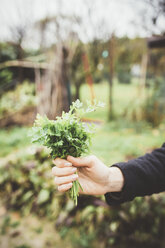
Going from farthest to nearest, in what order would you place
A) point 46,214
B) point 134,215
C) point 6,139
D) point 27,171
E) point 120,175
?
point 6,139, point 27,171, point 46,214, point 134,215, point 120,175

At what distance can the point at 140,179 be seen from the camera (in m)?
1.57

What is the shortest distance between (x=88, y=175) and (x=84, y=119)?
123 inches

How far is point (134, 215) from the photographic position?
8.90 feet

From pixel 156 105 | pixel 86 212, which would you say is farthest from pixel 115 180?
pixel 156 105

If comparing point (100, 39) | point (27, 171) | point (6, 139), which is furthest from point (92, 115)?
point (27, 171)

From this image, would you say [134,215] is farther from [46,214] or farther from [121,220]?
[46,214]

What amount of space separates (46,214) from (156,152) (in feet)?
8.37

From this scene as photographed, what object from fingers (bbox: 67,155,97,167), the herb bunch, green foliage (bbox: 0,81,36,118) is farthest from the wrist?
green foliage (bbox: 0,81,36,118)

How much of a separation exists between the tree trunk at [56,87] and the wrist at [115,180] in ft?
9.31

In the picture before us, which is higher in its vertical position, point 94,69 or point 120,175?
point 94,69

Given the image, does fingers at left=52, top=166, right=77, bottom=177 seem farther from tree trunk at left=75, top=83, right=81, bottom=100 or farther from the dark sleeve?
tree trunk at left=75, top=83, right=81, bottom=100

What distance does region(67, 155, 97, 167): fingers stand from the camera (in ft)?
4.05

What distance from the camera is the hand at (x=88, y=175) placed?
1.22 meters

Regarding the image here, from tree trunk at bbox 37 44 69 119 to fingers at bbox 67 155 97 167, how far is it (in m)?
2.95
